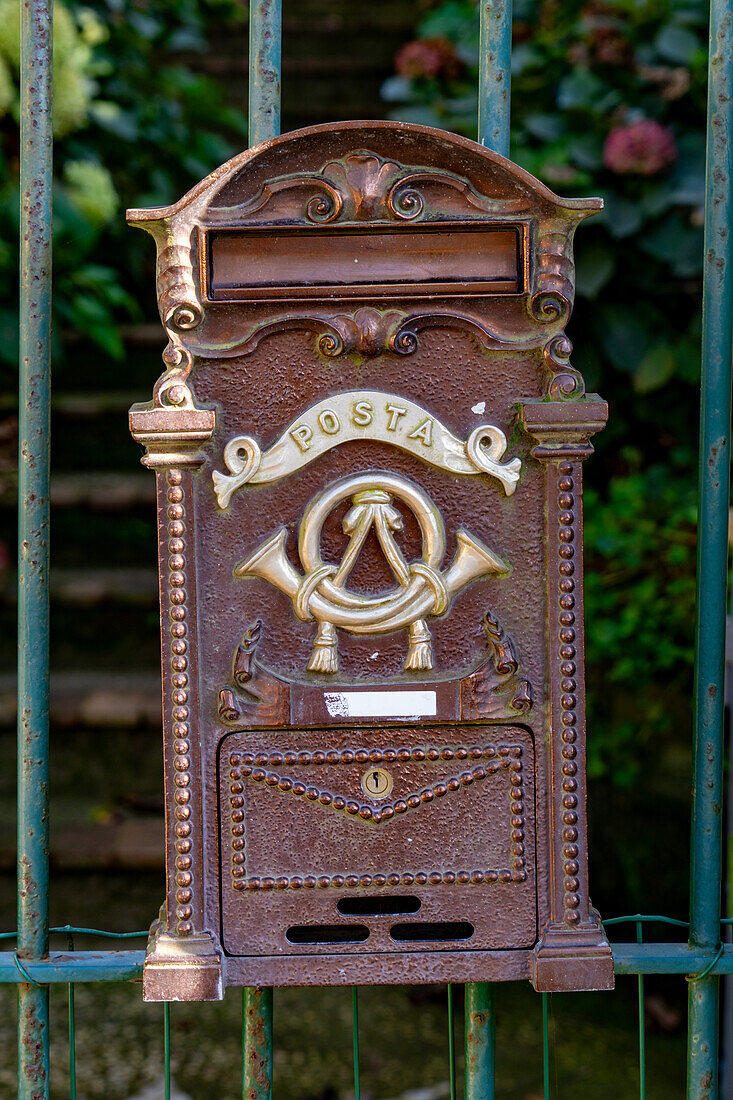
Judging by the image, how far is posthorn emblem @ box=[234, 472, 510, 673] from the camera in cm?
127

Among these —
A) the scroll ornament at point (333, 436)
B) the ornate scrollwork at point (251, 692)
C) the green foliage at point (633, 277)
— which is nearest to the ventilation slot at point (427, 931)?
the ornate scrollwork at point (251, 692)

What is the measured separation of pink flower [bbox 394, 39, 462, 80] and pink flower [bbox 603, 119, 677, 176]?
654 millimetres

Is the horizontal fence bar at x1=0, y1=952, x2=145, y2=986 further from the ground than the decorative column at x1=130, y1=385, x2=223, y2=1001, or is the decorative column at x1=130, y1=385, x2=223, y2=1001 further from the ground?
the decorative column at x1=130, y1=385, x2=223, y2=1001

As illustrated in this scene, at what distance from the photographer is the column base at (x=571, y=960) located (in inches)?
51.1

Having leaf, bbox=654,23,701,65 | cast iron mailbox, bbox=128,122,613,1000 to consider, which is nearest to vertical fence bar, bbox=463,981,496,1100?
cast iron mailbox, bbox=128,122,613,1000

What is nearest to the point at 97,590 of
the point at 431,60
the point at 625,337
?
the point at 625,337

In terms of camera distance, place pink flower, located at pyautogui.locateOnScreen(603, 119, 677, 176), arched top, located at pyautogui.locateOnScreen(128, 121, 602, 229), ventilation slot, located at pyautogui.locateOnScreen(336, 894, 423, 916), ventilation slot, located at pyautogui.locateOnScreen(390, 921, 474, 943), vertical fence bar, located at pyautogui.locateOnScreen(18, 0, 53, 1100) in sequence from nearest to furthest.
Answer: arched top, located at pyautogui.locateOnScreen(128, 121, 602, 229) < vertical fence bar, located at pyautogui.locateOnScreen(18, 0, 53, 1100) < ventilation slot, located at pyautogui.locateOnScreen(390, 921, 474, 943) < ventilation slot, located at pyautogui.locateOnScreen(336, 894, 423, 916) < pink flower, located at pyautogui.locateOnScreen(603, 119, 677, 176)

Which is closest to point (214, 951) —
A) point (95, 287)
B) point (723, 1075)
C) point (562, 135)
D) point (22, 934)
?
point (22, 934)

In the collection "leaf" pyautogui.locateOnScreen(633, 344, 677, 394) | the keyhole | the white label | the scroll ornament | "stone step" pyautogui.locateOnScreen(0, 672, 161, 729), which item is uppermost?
"leaf" pyautogui.locateOnScreen(633, 344, 677, 394)

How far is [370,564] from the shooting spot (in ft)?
4.24

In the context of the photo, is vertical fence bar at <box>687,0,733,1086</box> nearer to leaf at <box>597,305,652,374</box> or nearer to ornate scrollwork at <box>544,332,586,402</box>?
ornate scrollwork at <box>544,332,586,402</box>

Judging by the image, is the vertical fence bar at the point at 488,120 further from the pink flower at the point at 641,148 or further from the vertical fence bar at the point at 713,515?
the pink flower at the point at 641,148

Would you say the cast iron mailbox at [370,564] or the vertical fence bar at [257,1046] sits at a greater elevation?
the cast iron mailbox at [370,564]

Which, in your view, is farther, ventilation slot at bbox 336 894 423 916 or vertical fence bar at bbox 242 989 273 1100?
ventilation slot at bbox 336 894 423 916
